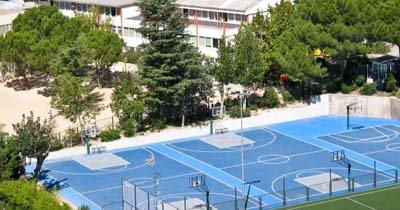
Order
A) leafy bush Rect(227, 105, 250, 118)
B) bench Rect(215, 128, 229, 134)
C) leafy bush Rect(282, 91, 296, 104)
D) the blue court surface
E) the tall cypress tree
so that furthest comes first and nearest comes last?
leafy bush Rect(282, 91, 296, 104), leafy bush Rect(227, 105, 250, 118), bench Rect(215, 128, 229, 134), the tall cypress tree, the blue court surface

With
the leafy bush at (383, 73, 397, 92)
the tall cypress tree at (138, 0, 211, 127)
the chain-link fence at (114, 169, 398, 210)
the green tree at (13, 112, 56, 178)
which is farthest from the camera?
the leafy bush at (383, 73, 397, 92)

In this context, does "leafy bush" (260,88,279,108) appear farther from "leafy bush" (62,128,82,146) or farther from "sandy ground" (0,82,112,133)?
"leafy bush" (62,128,82,146)

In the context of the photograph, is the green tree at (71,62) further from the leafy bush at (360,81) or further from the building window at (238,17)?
the leafy bush at (360,81)

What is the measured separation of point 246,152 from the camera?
6303cm

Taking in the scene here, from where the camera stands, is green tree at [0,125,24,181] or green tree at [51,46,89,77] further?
green tree at [51,46,89,77]

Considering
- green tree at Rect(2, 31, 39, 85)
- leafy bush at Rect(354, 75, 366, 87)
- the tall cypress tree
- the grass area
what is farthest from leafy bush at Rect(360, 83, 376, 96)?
green tree at Rect(2, 31, 39, 85)

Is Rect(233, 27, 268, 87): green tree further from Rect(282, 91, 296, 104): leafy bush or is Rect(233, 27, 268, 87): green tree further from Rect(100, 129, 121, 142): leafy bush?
Rect(100, 129, 121, 142): leafy bush

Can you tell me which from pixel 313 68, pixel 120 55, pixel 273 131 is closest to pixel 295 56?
pixel 313 68

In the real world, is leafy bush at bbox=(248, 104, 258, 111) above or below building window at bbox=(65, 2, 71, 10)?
below

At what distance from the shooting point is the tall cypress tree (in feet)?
217

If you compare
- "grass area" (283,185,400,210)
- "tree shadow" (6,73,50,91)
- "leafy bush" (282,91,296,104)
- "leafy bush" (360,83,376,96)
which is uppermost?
"tree shadow" (6,73,50,91)

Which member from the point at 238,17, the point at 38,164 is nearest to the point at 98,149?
the point at 38,164

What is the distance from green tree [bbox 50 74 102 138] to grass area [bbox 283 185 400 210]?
17493mm

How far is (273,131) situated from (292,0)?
18.5 m
